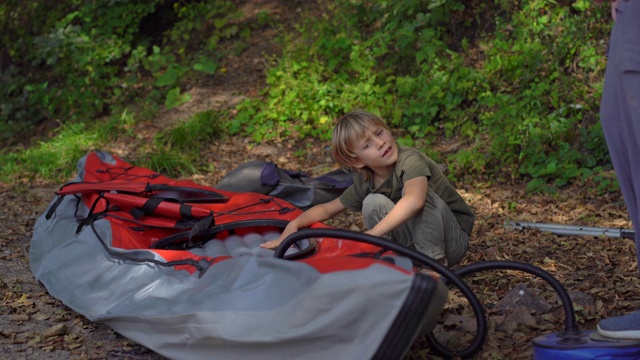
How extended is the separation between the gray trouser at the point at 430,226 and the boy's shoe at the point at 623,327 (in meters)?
1.18

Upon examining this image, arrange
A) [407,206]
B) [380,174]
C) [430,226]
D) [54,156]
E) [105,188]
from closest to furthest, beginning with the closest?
1. [407,206]
2. [430,226]
3. [380,174]
4. [105,188]
5. [54,156]

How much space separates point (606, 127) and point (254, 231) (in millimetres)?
1984

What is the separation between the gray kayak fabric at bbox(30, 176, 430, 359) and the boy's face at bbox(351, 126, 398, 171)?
93 centimetres

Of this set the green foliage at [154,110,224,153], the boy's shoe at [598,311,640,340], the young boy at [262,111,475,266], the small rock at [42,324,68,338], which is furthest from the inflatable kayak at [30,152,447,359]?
the green foliage at [154,110,224,153]

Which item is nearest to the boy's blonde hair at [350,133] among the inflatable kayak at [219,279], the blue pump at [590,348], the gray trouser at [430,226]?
the gray trouser at [430,226]

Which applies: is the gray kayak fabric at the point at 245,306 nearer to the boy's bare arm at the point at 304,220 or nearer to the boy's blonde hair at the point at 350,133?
the boy's bare arm at the point at 304,220

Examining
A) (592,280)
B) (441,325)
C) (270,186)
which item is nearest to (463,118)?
(270,186)

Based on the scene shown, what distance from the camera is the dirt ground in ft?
11.0

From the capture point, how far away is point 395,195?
3801 millimetres

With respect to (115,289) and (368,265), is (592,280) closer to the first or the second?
(368,265)

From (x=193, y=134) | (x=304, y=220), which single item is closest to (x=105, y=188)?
(x=304, y=220)

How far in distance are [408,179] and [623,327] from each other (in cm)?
125

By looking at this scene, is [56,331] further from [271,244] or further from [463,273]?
[463,273]

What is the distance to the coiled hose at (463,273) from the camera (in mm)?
2746
